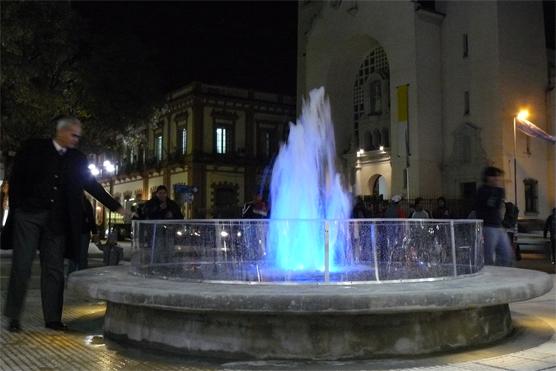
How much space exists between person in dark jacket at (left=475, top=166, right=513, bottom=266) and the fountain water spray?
84.5 inches

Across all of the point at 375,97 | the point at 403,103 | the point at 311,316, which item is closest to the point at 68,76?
the point at 311,316

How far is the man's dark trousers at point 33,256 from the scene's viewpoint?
6039mm

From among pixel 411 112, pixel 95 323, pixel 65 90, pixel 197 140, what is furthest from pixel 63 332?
pixel 197 140

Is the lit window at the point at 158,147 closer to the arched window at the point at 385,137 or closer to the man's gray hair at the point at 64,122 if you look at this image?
the arched window at the point at 385,137

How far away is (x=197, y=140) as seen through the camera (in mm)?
48938

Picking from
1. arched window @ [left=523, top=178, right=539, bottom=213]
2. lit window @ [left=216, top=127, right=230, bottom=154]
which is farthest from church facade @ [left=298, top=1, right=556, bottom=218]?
lit window @ [left=216, top=127, right=230, bottom=154]

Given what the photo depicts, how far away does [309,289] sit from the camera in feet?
16.9

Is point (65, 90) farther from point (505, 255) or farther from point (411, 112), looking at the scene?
point (411, 112)

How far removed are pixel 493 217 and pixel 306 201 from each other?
120 inches

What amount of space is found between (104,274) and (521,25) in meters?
36.4

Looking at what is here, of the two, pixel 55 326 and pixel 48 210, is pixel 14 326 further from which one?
pixel 48 210

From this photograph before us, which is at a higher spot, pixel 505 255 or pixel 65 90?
pixel 65 90

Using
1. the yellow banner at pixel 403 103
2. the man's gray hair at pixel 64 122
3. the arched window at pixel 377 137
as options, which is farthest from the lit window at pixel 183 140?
the man's gray hair at pixel 64 122

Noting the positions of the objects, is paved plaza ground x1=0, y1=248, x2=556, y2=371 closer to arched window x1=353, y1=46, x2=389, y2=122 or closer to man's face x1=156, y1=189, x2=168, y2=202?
man's face x1=156, y1=189, x2=168, y2=202
